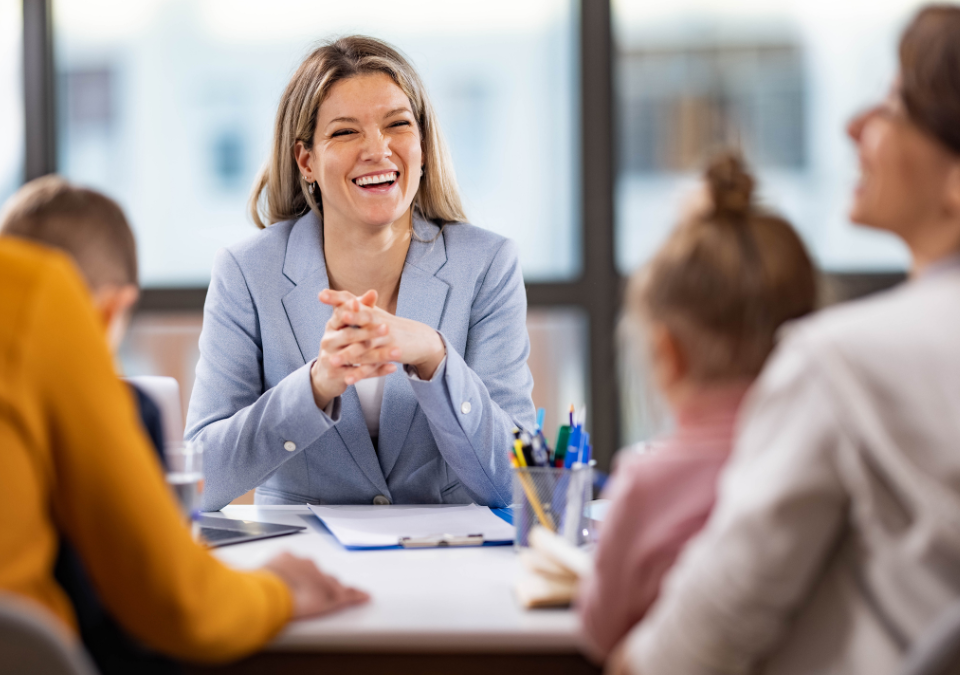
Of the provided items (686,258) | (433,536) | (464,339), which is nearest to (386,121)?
(464,339)

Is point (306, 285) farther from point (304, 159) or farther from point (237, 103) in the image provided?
point (237, 103)

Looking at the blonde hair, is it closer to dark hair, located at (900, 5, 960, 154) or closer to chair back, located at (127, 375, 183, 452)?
chair back, located at (127, 375, 183, 452)

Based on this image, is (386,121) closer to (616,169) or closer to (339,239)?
(339,239)

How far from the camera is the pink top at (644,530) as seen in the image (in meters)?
0.92

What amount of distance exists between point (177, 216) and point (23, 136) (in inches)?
25.6

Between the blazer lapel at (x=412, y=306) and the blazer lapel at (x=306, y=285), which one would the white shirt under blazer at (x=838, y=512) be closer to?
the blazer lapel at (x=412, y=306)

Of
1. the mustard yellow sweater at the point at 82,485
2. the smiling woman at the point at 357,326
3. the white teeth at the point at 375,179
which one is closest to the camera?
the mustard yellow sweater at the point at 82,485

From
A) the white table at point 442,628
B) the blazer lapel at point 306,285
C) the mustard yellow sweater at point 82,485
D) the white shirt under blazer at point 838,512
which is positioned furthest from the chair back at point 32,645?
the blazer lapel at point 306,285

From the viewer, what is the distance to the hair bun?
1008mm

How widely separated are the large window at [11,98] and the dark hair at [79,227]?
111 inches

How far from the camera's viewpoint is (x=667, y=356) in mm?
994

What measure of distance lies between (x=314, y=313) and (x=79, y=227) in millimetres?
892

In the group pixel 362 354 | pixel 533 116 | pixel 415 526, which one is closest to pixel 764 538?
pixel 415 526

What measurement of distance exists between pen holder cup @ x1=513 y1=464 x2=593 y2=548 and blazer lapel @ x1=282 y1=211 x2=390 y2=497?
0.59 m
